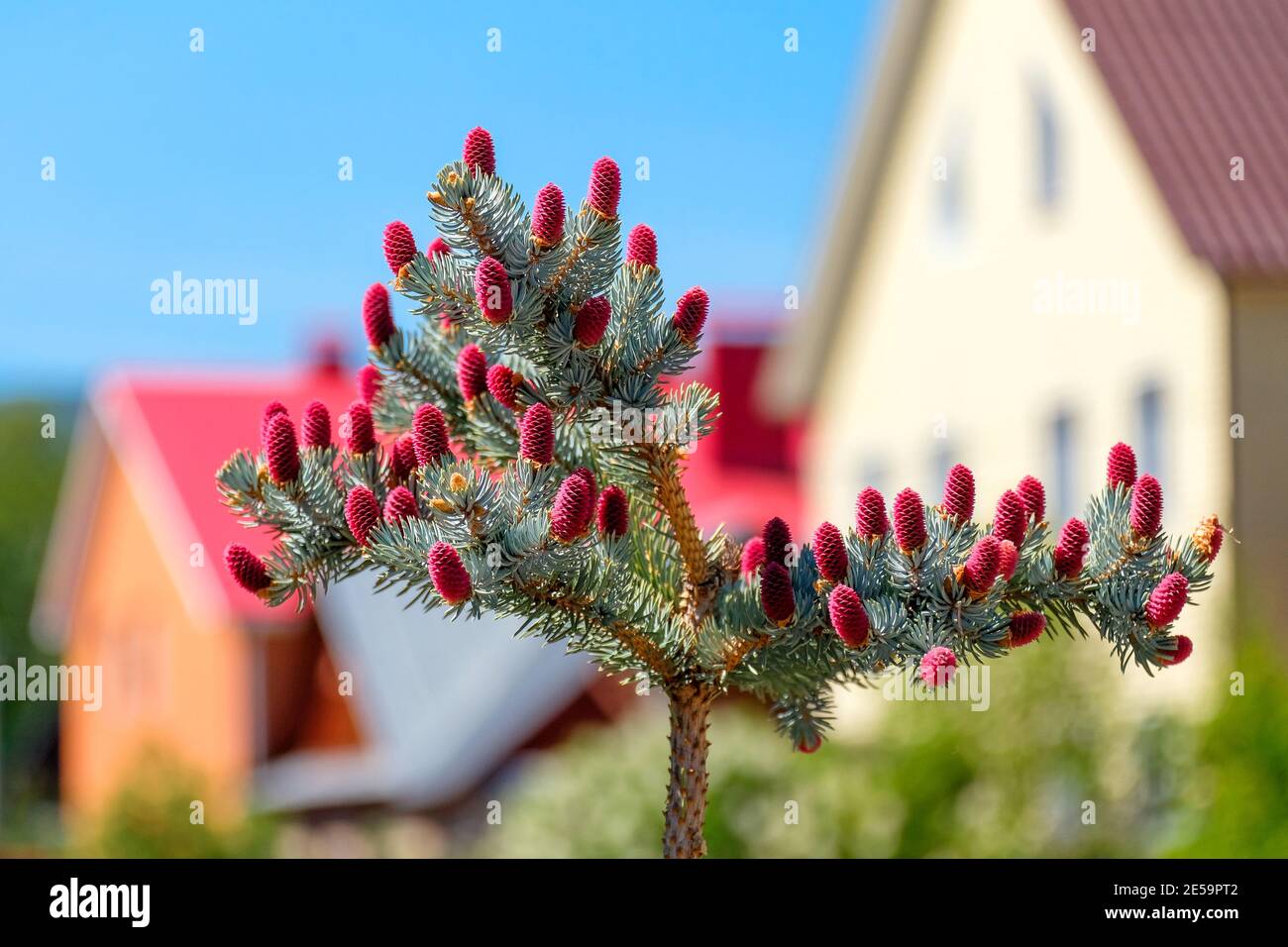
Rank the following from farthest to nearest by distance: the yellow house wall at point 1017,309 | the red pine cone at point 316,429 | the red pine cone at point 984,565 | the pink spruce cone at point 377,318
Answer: the yellow house wall at point 1017,309 < the pink spruce cone at point 377,318 < the red pine cone at point 316,429 < the red pine cone at point 984,565

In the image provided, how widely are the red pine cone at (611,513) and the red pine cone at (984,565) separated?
1.51ft

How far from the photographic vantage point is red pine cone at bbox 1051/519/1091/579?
216 centimetres

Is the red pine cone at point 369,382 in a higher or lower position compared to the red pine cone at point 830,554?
higher

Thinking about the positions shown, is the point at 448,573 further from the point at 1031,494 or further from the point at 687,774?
the point at 1031,494

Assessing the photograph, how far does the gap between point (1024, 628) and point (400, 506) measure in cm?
82

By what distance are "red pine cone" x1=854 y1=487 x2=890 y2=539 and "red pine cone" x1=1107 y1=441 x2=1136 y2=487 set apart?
1.09ft

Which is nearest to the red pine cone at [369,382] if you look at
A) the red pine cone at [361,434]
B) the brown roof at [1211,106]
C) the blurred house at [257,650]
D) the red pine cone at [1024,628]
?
the red pine cone at [361,434]

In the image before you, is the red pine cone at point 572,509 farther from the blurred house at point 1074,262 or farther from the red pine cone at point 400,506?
the blurred house at point 1074,262

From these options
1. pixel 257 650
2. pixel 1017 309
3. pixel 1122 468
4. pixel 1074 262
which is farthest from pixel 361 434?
pixel 257 650

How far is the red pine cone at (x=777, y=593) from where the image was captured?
2.10m

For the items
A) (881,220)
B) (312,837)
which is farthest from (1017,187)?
(312,837)

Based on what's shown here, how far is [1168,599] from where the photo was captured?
207 centimetres
